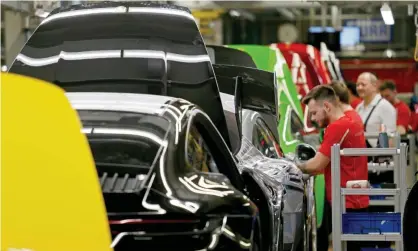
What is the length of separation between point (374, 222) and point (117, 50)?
2.19 meters

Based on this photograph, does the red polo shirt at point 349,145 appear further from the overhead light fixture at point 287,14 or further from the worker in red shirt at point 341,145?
the overhead light fixture at point 287,14

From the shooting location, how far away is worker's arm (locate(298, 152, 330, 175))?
392 inches

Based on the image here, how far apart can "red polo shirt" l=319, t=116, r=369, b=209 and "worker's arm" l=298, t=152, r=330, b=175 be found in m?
0.04

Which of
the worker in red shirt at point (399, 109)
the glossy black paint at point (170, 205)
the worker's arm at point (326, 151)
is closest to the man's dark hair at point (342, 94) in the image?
the worker's arm at point (326, 151)

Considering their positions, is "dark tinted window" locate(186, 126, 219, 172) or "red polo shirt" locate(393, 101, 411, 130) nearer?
"dark tinted window" locate(186, 126, 219, 172)

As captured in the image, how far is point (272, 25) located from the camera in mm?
45031

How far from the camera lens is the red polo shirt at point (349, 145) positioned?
396 inches

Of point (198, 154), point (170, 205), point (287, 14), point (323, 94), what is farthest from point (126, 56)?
point (287, 14)

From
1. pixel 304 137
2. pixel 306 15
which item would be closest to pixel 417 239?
pixel 304 137

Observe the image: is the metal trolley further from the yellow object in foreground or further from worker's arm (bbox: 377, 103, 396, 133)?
worker's arm (bbox: 377, 103, 396, 133)

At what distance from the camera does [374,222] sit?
9117 mm

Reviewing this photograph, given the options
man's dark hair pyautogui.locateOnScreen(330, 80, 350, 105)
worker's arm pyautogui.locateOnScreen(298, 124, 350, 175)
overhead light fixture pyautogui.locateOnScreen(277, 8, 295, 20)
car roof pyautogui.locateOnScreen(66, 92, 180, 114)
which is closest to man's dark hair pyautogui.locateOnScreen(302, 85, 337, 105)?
worker's arm pyautogui.locateOnScreen(298, 124, 350, 175)

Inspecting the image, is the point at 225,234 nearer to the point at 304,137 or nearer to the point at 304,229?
the point at 304,229

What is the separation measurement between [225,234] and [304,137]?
8119mm
